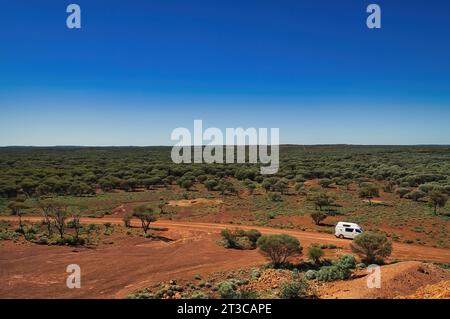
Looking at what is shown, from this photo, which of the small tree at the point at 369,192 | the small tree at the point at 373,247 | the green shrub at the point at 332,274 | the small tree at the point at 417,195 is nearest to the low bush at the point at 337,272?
the green shrub at the point at 332,274

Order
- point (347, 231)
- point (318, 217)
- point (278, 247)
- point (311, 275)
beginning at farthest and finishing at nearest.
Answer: point (318, 217) < point (347, 231) < point (278, 247) < point (311, 275)

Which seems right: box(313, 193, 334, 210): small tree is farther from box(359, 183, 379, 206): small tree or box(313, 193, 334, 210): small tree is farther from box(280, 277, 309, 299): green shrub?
box(280, 277, 309, 299): green shrub

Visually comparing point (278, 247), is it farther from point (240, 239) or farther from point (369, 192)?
point (369, 192)

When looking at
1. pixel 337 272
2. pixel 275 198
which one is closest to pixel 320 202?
pixel 275 198

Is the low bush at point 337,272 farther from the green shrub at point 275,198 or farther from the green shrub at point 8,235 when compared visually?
the green shrub at point 275,198
